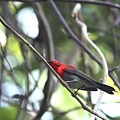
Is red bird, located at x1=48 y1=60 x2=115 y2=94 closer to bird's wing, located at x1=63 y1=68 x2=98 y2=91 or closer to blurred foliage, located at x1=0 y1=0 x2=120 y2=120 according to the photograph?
bird's wing, located at x1=63 y1=68 x2=98 y2=91

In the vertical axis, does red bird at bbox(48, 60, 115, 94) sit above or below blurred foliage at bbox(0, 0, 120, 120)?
below

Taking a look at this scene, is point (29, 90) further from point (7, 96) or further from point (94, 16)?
point (94, 16)

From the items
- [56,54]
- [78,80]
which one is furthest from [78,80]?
[56,54]

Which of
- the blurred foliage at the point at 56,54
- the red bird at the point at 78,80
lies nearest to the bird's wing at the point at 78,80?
the red bird at the point at 78,80

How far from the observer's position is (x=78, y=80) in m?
0.89

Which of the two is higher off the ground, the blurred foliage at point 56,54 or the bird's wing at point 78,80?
the blurred foliage at point 56,54

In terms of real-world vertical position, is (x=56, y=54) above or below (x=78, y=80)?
above

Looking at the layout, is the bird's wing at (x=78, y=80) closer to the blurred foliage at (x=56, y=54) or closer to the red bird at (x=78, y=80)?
the red bird at (x=78, y=80)

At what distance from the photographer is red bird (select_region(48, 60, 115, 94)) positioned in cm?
88

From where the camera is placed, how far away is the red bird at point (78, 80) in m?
0.88

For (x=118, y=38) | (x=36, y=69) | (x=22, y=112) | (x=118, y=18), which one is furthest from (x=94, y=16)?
(x=22, y=112)

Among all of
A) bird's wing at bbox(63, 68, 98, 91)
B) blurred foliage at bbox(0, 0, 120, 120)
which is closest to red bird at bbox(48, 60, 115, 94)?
bird's wing at bbox(63, 68, 98, 91)

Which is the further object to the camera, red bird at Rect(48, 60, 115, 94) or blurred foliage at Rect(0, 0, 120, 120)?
blurred foliage at Rect(0, 0, 120, 120)

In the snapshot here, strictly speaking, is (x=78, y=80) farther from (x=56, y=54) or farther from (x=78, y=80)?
(x=56, y=54)
